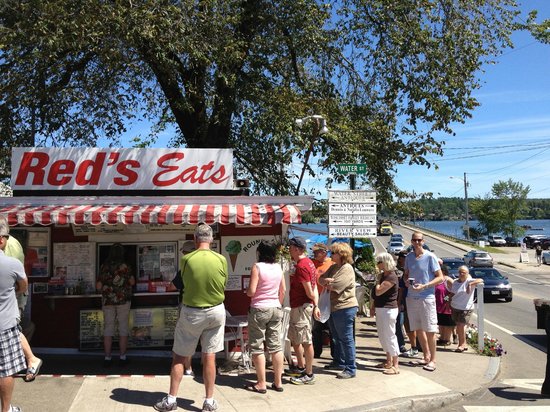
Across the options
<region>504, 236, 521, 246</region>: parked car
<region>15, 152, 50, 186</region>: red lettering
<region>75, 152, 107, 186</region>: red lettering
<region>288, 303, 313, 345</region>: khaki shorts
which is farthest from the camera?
<region>504, 236, 521, 246</region>: parked car

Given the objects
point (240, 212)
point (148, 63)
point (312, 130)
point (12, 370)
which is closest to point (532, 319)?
point (312, 130)

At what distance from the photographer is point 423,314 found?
7457mm

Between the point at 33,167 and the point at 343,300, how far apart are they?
209 inches

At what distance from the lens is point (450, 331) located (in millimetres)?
9461

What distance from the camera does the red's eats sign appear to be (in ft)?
27.1

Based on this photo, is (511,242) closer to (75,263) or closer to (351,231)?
(351,231)

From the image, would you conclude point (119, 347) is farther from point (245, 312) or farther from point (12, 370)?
point (12, 370)

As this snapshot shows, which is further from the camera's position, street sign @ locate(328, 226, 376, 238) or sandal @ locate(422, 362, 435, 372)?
street sign @ locate(328, 226, 376, 238)

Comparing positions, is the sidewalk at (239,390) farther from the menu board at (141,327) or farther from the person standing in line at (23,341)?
the menu board at (141,327)

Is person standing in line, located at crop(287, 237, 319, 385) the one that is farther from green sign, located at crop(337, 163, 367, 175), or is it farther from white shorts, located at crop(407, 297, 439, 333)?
green sign, located at crop(337, 163, 367, 175)

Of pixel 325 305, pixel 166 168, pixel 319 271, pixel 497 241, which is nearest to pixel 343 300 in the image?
pixel 325 305

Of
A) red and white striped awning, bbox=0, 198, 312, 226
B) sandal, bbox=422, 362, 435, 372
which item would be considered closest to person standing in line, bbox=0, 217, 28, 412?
red and white striped awning, bbox=0, 198, 312, 226

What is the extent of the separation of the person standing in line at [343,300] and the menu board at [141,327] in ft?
8.94

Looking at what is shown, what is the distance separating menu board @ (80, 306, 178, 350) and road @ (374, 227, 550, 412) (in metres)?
4.30
